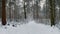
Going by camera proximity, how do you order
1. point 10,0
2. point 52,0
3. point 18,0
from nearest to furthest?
point 52,0 < point 10,0 < point 18,0

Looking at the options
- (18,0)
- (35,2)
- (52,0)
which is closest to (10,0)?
(18,0)

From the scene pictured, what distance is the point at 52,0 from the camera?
609 inches

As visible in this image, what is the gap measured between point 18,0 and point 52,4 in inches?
1106

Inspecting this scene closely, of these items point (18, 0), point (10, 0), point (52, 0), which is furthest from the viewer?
point (18, 0)

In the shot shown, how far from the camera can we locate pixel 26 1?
37125 mm

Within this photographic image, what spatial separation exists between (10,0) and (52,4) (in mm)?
21993

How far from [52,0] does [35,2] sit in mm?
27469

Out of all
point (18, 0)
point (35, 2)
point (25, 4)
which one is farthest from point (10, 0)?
point (35, 2)

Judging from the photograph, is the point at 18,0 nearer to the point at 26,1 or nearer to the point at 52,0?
the point at 26,1

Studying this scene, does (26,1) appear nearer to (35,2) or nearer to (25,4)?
(25,4)

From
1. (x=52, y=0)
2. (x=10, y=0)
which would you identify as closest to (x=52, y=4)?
(x=52, y=0)

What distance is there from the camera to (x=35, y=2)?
140 feet

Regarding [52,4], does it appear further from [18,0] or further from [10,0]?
[18,0]

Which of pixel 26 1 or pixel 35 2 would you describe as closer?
pixel 26 1
